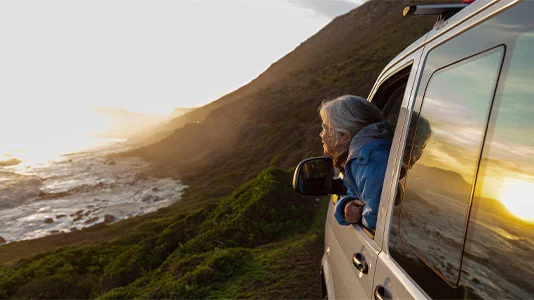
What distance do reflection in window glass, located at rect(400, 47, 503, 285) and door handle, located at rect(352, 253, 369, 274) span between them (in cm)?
38

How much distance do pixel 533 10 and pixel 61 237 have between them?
28748 millimetres

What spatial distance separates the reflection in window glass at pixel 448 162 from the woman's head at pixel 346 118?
65 cm

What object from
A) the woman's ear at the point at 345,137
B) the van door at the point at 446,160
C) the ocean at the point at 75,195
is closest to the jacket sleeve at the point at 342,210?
the woman's ear at the point at 345,137

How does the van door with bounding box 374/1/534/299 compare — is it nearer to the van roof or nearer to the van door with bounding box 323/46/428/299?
the van roof

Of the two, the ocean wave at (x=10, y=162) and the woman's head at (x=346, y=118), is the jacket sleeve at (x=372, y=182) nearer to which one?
the woman's head at (x=346, y=118)

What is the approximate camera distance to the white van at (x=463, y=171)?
3.21ft

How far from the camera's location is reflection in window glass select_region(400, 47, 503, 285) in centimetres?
117

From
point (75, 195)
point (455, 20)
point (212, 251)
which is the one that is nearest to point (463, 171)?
point (455, 20)

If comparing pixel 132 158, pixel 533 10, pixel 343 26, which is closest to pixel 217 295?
pixel 533 10

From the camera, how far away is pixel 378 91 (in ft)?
8.98

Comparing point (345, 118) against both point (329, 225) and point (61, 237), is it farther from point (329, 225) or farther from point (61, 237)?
point (61, 237)

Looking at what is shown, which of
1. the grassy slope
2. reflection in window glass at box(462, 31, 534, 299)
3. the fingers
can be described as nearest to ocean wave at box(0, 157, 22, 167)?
the grassy slope

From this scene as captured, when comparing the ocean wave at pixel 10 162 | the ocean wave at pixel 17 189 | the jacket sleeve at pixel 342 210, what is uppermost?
the jacket sleeve at pixel 342 210

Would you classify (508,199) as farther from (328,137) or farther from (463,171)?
(328,137)
